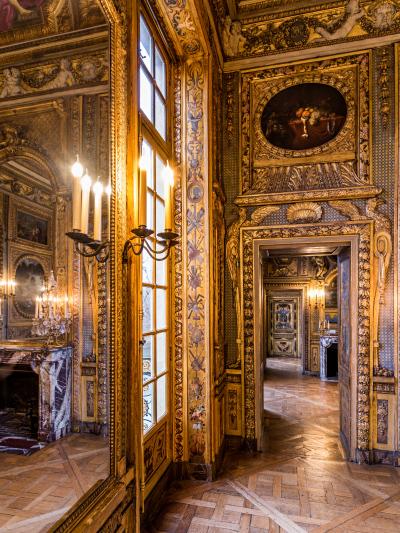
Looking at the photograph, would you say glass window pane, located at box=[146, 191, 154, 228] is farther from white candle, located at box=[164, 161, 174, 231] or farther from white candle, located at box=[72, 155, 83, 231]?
white candle, located at box=[72, 155, 83, 231]

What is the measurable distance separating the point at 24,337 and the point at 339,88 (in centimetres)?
423

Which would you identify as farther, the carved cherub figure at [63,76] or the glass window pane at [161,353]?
the glass window pane at [161,353]

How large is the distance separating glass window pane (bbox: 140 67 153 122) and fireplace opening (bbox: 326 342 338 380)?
269 inches

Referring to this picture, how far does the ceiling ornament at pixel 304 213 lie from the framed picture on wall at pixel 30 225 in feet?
10.2

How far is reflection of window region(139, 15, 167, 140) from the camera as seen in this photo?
8.20 ft

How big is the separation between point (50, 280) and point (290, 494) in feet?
9.62

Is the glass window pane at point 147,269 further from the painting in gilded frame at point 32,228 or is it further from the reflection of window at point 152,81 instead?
the painting in gilded frame at point 32,228

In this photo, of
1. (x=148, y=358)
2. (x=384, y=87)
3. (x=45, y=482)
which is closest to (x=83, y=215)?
(x=45, y=482)

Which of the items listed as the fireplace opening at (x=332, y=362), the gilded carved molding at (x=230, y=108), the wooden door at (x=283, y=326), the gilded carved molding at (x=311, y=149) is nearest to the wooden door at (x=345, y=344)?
the gilded carved molding at (x=311, y=149)

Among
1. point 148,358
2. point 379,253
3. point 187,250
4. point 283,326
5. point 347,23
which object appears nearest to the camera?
point 148,358

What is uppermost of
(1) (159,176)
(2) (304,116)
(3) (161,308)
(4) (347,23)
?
(4) (347,23)

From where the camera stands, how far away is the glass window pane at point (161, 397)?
2.75 m

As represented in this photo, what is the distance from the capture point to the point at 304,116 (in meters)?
3.91

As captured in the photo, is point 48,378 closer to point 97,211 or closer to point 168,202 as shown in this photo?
point 97,211
